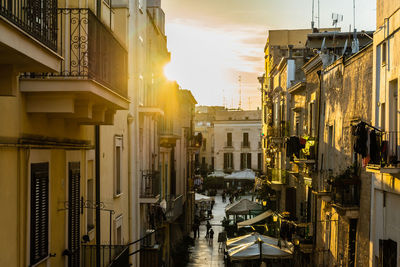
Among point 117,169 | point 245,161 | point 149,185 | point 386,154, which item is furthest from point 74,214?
point 245,161

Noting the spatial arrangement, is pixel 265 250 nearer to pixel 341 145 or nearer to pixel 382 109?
pixel 341 145

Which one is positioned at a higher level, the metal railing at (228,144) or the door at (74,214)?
the door at (74,214)

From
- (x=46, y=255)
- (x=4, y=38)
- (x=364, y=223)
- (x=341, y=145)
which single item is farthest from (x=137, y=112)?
(x=4, y=38)

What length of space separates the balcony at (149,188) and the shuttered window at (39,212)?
34.6 ft

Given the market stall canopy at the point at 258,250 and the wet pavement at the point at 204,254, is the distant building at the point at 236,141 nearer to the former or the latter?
the wet pavement at the point at 204,254

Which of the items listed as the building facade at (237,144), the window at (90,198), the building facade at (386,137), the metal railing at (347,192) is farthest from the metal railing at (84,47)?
the building facade at (237,144)

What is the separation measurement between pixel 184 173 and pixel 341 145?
23234mm

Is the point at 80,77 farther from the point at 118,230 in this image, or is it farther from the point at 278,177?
the point at 278,177

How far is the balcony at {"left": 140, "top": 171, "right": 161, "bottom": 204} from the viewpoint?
19.5 metres

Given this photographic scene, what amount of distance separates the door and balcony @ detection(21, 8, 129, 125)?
40.3 inches

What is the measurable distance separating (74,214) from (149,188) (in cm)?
935

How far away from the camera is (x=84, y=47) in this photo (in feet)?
29.0

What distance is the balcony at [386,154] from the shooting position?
12.0 m

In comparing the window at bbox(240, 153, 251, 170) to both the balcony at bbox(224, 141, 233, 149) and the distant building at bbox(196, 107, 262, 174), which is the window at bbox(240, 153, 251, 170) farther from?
the balcony at bbox(224, 141, 233, 149)
